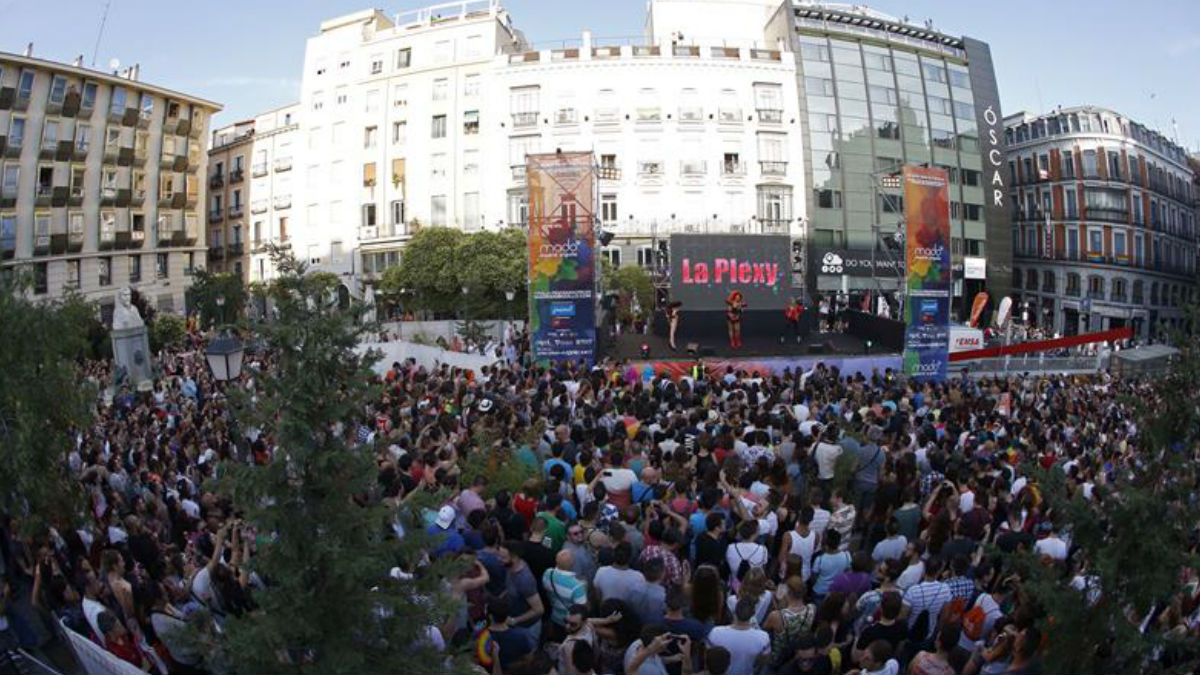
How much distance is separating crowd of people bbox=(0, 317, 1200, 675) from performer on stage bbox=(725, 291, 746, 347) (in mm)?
11857

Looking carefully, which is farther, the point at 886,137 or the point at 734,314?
the point at 886,137

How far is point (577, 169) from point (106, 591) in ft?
51.1

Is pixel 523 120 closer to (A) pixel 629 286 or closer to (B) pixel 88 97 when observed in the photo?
(A) pixel 629 286

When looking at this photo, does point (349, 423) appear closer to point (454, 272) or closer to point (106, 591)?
point (106, 591)

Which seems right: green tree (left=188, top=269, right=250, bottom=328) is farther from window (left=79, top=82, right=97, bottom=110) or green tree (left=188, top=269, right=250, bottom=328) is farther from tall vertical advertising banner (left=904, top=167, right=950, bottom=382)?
tall vertical advertising banner (left=904, top=167, right=950, bottom=382)

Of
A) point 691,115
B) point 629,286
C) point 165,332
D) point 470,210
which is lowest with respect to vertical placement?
point 165,332

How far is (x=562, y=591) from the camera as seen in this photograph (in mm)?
5910

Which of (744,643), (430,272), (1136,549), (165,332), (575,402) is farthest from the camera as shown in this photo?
(430,272)

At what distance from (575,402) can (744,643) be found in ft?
26.2

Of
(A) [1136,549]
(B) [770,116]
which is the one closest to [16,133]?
(B) [770,116]

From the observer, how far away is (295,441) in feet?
13.3

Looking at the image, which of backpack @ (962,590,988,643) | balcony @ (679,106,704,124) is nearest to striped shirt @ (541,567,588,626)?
backpack @ (962,590,988,643)

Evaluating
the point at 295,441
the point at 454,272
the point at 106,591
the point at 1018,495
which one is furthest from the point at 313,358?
the point at 454,272

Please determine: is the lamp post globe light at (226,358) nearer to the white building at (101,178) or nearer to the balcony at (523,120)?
the white building at (101,178)
